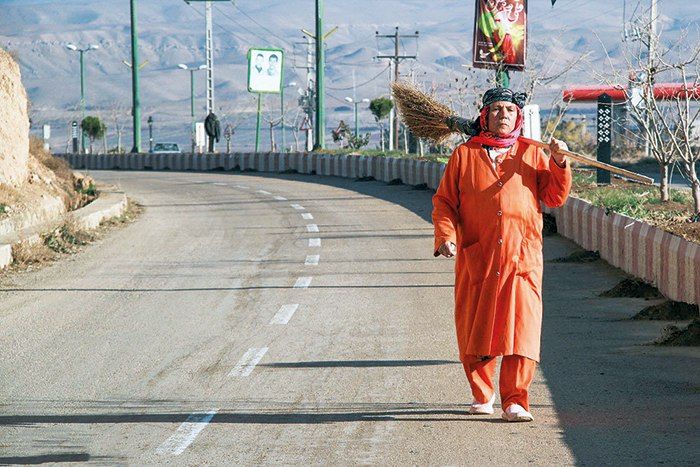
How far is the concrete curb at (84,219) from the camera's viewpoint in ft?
54.5

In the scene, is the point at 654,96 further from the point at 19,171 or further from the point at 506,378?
the point at 506,378

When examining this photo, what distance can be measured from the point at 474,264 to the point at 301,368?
86.9 inches

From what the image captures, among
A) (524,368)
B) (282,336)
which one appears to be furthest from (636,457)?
(282,336)

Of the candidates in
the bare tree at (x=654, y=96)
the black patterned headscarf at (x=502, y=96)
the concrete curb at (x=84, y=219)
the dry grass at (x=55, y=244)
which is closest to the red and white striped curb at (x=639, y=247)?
the bare tree at (x=654, y=96)

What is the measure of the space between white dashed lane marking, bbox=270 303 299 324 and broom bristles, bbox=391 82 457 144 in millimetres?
2566

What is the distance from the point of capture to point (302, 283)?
14859 millimetres

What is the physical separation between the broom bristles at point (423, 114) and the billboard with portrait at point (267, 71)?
49.0m

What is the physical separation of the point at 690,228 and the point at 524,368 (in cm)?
830

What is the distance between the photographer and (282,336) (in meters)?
11.2

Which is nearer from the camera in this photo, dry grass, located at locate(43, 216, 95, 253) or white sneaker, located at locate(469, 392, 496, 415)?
white sneaker, located at locate(469, 392, 496, 415)

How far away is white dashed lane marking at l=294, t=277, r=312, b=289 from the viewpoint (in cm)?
1459

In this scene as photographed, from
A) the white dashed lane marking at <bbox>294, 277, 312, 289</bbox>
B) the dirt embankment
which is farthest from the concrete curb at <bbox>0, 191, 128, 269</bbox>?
the white dashed lane marking at <bbox>294, 277, 312, 289</bbox>

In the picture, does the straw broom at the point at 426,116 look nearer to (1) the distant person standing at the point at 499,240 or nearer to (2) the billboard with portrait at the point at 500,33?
(1) the distant person standing at the point at 499,240

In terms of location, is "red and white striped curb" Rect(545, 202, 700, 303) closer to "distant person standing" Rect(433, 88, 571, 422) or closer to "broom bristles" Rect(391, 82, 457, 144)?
"broom bristles" Rect(391, 82, 457, 144)
